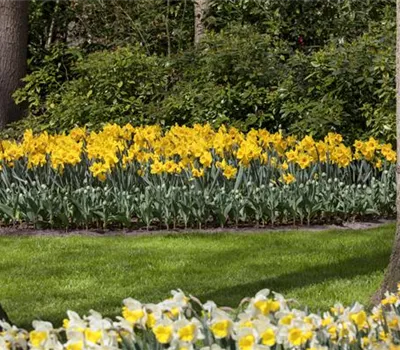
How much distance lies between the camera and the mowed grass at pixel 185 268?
6.25m

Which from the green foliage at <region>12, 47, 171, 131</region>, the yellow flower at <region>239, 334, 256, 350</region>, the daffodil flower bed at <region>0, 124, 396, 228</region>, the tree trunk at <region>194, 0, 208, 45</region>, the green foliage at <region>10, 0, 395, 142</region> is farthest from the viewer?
the tree trunk at <region>194, 0, 208, 45</region>

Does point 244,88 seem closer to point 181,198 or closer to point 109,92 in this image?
point 109,92

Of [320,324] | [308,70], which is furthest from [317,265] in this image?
[308,70]

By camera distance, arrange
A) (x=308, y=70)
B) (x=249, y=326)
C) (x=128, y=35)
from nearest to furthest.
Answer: (x=249, y=326) → (x=308, y=70) → (x=128, y=35)

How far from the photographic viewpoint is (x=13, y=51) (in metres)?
12.7

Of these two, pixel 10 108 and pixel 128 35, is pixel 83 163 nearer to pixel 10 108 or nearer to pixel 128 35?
pixel 10 108

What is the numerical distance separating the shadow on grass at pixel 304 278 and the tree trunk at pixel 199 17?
22.4 ft

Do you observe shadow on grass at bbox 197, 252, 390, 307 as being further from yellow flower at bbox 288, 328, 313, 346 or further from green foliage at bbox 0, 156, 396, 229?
yellow flower at bbox 288, 328, 313, 346

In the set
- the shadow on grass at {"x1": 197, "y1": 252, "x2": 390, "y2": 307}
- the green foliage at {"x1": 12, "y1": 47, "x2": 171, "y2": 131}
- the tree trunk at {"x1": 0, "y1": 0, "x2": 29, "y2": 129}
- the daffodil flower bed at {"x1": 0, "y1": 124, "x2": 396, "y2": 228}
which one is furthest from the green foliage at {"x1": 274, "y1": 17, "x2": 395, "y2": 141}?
the tree trunk at {"x1": 0, "y1": 0, "x2": 29, "y2": 129}

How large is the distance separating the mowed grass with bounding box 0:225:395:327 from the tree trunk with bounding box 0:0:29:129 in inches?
193

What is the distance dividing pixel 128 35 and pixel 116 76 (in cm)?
323

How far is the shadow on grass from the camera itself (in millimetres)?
6277

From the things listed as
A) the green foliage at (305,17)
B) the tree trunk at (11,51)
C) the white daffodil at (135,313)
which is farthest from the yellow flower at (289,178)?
the white daffodil at (135,313)

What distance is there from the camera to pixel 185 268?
23.2ft
